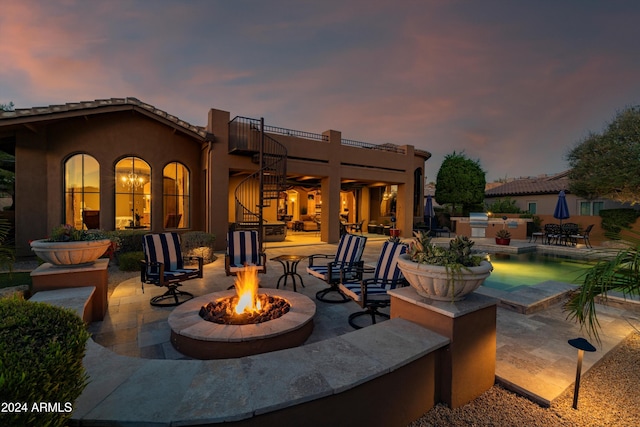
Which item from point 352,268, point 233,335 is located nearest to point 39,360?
point 233,335

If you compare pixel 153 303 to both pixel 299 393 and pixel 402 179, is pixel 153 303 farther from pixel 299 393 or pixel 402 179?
pixel 402 179

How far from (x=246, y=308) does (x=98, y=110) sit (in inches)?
339

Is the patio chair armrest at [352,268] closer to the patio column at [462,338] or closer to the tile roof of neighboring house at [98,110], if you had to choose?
the patio column at [462,338]

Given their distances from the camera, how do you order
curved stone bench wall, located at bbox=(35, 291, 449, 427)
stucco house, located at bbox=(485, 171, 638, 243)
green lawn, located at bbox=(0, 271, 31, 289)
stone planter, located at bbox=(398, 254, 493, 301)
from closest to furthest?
curved stone bench wall, located at bbox=(35, 291, 449, 427) → stone planter, located at bbox=(398, 254, 493, 301) → green lawn, located at bbox=(0, 271, 31, 289) → stucco house, located at bbox=(485, 171, 638, 243)

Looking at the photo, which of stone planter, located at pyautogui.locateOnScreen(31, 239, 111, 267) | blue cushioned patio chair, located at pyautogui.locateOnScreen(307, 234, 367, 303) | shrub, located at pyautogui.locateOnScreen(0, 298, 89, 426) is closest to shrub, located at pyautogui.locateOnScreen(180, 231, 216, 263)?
stone planter, located at pyautogui.locateOnScreen(31, 239, 111, 267)

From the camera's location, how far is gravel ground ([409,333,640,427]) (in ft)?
7.30

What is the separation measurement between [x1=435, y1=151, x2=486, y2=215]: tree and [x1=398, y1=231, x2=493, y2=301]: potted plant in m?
19.7

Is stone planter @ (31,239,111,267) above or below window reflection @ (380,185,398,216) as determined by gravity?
below

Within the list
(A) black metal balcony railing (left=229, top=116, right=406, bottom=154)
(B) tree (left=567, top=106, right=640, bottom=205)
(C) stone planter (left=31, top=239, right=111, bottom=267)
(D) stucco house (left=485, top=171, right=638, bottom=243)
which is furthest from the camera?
(D) stucco house (left=485, top=171, right=638, bottom=243)

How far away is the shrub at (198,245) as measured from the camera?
8.03 m

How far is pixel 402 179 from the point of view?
613 inches

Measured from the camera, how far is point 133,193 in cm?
989

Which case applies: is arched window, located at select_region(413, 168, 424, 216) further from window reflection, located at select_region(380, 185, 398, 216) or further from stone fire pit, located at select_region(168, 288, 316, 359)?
stone fire pit, located at select_region(168, 288, 316, 359)

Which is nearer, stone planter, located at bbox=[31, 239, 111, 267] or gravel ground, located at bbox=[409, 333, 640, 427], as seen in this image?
gravel ground, located at bbox=[409, 333, 640, 427]
